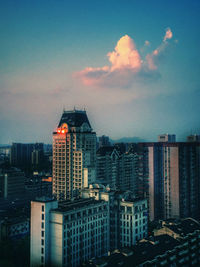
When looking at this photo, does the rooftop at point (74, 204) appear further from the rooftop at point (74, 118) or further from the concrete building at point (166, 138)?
the concrete building at point (166, 138)

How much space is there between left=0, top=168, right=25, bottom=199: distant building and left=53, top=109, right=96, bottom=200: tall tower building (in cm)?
899

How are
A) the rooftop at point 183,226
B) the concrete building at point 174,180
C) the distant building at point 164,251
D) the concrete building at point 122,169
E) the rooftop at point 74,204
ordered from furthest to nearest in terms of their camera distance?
1. the concrete building at point 122,169
2. the concrete building at point 174,180
3. the rooftop at point 183,226
4. the rooftop at point 74,204
5. the distant building at point 164,251

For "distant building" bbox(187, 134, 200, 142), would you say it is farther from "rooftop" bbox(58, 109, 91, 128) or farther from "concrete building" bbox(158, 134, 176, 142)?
"rooftop" bbox(58, 109, 91, 128)

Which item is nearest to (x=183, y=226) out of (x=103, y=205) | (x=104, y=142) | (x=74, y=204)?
(x=103, y=205)

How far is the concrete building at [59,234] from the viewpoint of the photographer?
1385 cm

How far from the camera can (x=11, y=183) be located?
102 feet

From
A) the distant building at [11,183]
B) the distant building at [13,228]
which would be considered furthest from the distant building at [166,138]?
the distant building at [11,183]

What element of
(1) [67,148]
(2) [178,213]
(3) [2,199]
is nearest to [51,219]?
(1) [67,148]

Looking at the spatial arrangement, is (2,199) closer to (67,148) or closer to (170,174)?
(67,148)

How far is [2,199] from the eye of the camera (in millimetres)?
27969

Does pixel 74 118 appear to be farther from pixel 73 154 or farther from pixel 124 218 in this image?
pixel 124 218

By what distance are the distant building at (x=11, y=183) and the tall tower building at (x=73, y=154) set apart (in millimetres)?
8994

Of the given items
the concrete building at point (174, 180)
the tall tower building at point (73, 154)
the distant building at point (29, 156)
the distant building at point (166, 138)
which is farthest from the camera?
the distant building at point (29, 156)

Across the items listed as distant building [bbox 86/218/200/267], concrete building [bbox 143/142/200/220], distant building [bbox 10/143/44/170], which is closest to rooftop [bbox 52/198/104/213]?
distant building [bbox 86/218/200/267]
